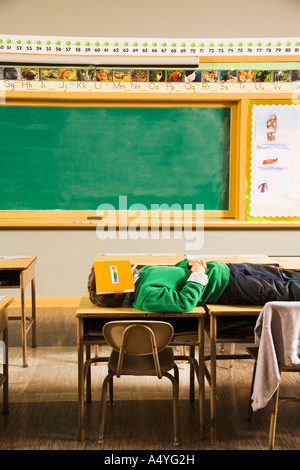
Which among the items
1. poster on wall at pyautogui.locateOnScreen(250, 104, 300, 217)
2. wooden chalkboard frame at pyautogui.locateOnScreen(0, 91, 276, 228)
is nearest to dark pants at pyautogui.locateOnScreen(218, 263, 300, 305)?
wooden chalkboard frame at pyautogui.locateOnScreen(0, 91, 276, 228)

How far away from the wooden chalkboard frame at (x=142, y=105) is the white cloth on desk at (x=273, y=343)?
2.68 meters

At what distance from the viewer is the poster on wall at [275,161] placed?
15.0 feet

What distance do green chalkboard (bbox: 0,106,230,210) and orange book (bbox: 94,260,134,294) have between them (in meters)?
2.53

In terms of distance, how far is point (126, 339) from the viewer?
198cm

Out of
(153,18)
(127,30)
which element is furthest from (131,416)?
(153,18)

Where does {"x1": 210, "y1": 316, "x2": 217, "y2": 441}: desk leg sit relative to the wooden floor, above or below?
above

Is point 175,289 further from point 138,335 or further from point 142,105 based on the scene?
point 142,105

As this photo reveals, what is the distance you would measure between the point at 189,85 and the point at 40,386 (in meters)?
3.16

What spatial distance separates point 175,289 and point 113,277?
31cm

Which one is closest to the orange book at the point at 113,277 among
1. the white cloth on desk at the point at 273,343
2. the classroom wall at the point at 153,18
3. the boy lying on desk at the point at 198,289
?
the boy lying on desk at the point at 198,289

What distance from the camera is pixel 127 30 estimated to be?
443cm

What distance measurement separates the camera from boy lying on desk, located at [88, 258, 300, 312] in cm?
208

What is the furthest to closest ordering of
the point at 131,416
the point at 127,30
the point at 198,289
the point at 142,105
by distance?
the point at 142,105 < the point at 127,30 < the point at 131,416 < the point at 198,289
